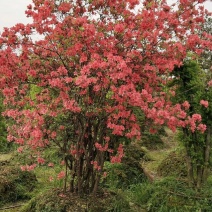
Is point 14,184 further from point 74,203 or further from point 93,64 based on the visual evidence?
point 93,64

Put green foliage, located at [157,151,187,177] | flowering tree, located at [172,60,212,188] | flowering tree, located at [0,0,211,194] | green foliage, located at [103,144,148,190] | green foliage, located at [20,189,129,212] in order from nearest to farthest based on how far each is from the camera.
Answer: flowering tree, located at [0,0,211,194]
green foliage, located at [20,189,129,212]
flowering tree, located at [172,60,212,188]
green foliage, located at [103,144,148,190]
green foliage, located at [157,151,187,177]

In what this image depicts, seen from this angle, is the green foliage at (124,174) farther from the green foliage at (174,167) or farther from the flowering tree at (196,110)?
the flowering tree at (196,110)

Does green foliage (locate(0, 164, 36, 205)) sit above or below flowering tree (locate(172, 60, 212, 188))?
below

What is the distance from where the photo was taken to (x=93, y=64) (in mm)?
4430

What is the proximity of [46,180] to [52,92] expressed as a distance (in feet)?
11.7

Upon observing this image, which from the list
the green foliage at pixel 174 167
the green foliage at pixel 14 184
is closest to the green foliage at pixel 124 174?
the green foliage at pixel 174 167

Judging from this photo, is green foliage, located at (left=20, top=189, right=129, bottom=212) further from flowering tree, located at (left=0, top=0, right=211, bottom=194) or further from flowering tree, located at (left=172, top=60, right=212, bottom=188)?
flowering tree, located at (left=172, top=60, right=212, bottom=188)

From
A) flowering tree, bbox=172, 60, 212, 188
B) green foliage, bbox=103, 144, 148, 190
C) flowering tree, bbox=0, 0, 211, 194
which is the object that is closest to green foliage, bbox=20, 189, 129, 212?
flowering tree, bbox=0, 0, 211, 194

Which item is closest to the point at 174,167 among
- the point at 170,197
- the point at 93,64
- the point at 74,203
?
the point at 170,197

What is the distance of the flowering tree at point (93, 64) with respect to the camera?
4.76 m

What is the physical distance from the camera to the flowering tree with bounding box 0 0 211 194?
15.6ft

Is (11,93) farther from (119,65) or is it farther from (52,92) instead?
(119,65)

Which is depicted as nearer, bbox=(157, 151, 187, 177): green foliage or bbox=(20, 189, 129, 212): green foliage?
bbox=(20, 189, 129, 212): green foliage

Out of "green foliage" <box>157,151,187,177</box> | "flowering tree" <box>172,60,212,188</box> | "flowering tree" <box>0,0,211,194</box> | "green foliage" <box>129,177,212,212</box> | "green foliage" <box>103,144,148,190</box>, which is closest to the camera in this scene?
"flowering tree" <box>0,0,211,194</box>
